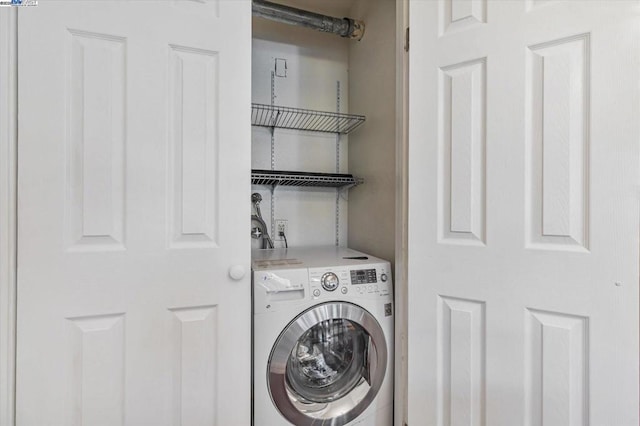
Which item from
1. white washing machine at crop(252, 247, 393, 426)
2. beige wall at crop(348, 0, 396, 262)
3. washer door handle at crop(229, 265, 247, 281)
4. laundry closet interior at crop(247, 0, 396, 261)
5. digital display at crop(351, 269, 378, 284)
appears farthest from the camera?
laundry closet interior at crop(247, 0, 396, 261)

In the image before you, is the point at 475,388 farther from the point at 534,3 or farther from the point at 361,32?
the point at 361,32

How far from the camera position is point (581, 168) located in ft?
3.00

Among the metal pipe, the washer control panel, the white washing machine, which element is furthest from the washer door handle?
the metal pipe

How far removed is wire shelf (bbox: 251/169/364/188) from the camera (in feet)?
5.49

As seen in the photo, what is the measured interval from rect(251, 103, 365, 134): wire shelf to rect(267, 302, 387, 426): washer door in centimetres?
108

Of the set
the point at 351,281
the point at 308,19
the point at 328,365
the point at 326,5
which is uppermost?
the point at 326,5

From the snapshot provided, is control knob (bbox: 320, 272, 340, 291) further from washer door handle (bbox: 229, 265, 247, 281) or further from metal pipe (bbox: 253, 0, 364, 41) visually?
metal pipe (bbox: 253, 0, 364, 41)

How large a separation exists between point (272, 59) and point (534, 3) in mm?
1443

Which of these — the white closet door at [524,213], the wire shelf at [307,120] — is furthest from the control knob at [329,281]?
the wire shelf at [307,120]

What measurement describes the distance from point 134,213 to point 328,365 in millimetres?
1063

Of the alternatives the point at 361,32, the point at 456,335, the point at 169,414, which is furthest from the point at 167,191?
the point at 361,32

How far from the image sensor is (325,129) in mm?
2094

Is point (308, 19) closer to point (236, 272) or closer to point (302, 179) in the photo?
point (302, 179)

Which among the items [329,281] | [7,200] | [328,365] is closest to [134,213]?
[7,200]
